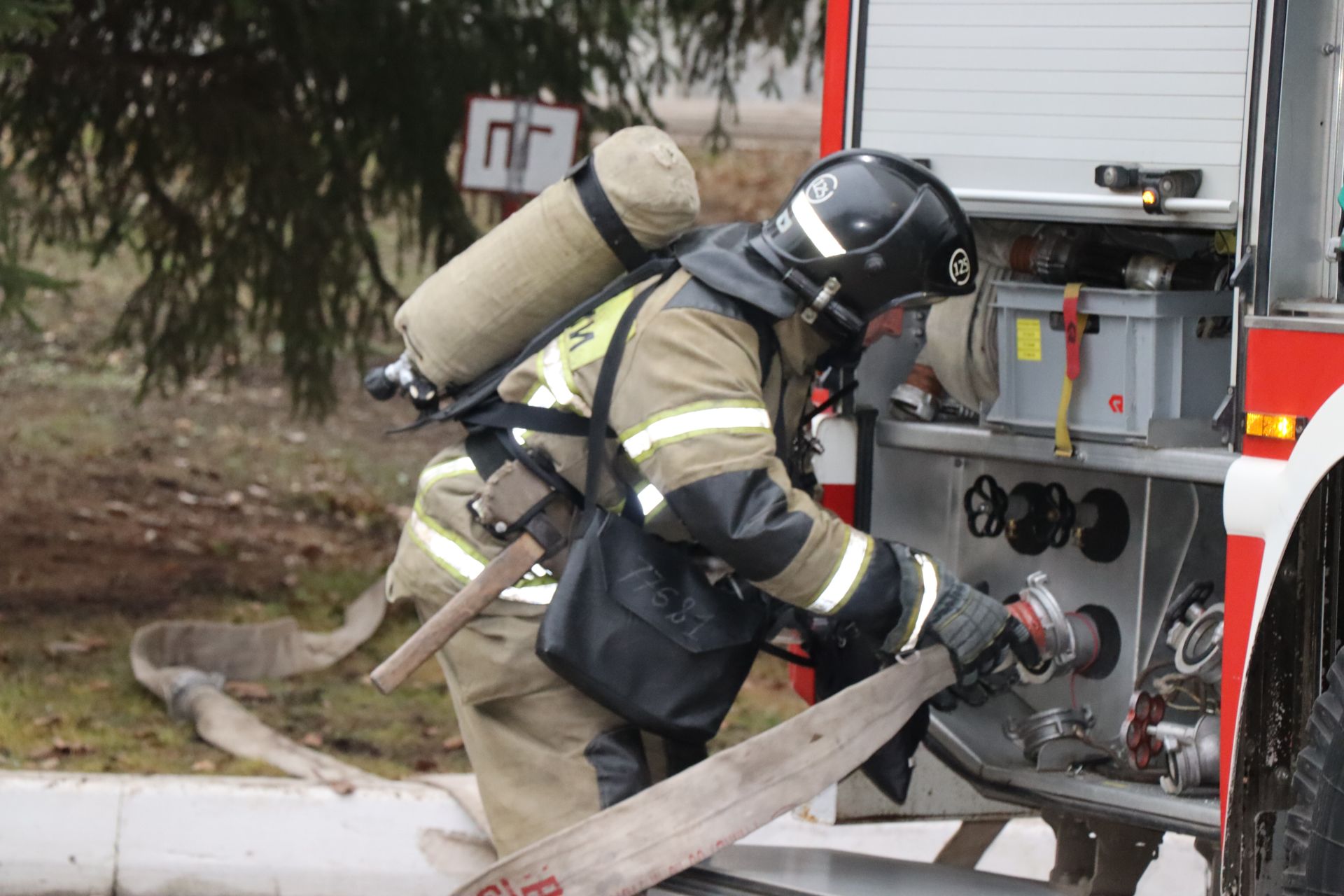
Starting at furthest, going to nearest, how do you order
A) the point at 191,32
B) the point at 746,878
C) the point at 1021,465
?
the point at 191,32
the point at 1021,465
the point at 746,878

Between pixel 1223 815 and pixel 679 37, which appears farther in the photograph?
pixel 679 37

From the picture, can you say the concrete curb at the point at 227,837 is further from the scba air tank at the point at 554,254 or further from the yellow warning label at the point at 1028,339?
the yellow warning label at the point at 1028,339

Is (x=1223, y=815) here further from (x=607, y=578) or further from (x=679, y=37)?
(x=679, y=37)

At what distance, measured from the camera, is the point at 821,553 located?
309 cm

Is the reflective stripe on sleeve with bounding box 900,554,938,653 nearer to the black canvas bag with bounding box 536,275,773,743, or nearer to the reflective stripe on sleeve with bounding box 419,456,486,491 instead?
the black canvas bag with bounding box 536,275,773,743

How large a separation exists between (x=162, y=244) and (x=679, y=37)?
243 cm

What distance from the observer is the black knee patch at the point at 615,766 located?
3311mm

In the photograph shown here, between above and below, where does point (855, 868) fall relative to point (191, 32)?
below

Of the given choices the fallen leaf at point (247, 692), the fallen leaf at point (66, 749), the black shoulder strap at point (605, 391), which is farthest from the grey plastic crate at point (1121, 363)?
the fallen leaf at point (247, 692)

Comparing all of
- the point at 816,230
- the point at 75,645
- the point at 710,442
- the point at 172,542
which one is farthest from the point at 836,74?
the point at 172,542

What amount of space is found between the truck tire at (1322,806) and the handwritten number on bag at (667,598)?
1.13 meters

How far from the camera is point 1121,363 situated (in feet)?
11.2

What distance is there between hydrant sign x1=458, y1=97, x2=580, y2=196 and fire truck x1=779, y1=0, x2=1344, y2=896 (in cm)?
277

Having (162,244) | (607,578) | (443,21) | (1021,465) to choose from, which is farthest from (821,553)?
(162,244)
